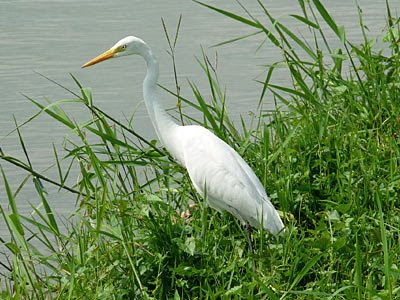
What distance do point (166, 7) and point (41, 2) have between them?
1.28 meters

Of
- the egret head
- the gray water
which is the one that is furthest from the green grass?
the gray water

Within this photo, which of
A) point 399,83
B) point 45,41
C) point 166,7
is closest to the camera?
point 399,83

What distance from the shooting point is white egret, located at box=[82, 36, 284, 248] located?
407cm

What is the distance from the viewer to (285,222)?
3793 millimetres

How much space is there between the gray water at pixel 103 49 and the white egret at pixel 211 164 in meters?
1.26

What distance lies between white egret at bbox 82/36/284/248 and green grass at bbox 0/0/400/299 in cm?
6

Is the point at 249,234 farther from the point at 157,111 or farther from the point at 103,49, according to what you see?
the point at 103,49

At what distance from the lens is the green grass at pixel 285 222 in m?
3.29

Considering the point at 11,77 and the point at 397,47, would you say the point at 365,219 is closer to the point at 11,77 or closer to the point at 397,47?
the point at 397,47

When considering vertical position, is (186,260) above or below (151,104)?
below

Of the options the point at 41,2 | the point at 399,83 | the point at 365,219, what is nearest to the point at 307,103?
the point at 399,83

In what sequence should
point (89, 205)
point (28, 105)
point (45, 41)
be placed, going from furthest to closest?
point (45, 41) < point (28, 105) < point (89, 205)

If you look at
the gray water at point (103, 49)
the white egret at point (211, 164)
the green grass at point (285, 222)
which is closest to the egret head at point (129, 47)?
the white egret at point (211, 164)

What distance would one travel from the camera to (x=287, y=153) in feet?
13.1
